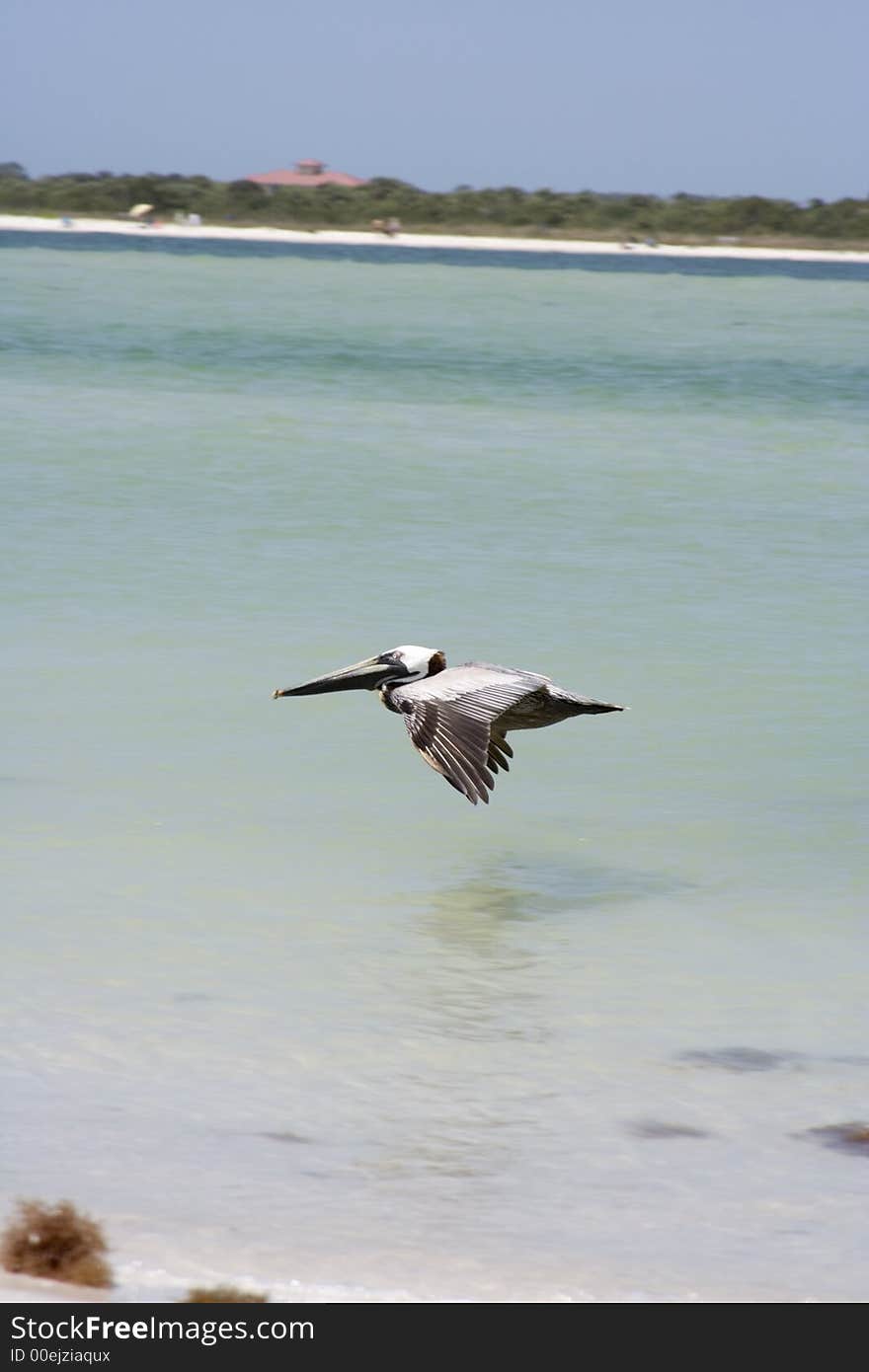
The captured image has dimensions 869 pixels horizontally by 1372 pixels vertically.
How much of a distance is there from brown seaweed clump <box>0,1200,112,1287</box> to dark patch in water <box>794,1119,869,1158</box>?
6.61 feet

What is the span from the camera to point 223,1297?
4043 mm

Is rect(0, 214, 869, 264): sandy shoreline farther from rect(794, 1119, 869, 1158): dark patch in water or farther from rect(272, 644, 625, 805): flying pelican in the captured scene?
rect(794, 1119, 869, 1158): dark patch in water

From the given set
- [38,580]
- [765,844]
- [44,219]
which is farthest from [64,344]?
[44,219]

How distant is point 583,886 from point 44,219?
102 m

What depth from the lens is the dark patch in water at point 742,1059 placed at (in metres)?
5.89

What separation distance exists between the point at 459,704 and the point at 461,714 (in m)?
0.06

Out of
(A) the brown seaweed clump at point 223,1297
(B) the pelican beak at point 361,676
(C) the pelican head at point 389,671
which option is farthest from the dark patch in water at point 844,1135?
(B) the pelican beak at point 361,676

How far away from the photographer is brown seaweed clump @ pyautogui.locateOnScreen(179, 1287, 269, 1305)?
4035 millimetres

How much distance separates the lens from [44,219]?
345 feet

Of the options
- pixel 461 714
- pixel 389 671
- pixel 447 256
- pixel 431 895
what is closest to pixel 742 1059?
pixel 461 714

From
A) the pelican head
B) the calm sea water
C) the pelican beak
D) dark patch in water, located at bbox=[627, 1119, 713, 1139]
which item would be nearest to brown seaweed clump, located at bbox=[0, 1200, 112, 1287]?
the calm sea water

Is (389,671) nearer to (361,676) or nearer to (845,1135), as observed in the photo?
(361,676)

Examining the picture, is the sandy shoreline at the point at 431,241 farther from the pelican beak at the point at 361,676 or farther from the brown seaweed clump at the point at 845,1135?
the brown seaweed clump at the point at 845,1135

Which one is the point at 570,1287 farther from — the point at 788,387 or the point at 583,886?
the point at 788,387
